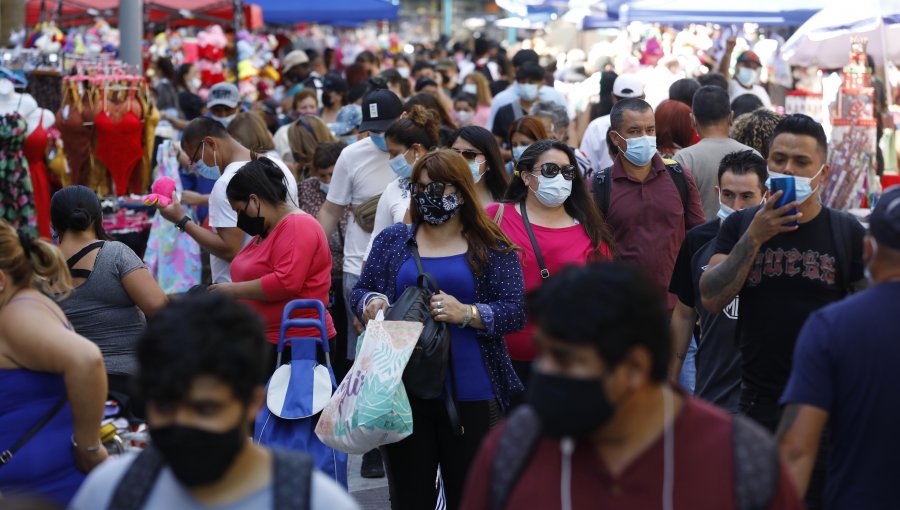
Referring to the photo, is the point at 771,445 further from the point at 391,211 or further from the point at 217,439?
the point at 391,211

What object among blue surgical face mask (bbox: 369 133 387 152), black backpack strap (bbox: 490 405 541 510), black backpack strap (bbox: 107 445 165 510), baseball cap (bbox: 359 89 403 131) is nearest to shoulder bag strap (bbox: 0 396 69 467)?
black backpack strap (bbox: 107 445 165 510)

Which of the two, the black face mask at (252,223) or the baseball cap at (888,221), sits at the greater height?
the baseball cap at (888,221)

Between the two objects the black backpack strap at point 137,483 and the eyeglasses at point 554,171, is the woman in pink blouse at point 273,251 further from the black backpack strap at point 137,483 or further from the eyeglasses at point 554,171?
the black backpack strap at point 137,483

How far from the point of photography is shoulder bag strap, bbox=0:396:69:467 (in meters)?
3.98

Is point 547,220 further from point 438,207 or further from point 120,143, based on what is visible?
point 120,143

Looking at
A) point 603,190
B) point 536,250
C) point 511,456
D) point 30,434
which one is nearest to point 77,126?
point 603,190

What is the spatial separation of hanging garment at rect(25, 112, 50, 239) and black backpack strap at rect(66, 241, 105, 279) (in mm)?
4825

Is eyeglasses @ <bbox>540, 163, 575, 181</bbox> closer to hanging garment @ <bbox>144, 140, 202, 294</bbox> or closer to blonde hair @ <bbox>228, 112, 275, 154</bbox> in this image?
blonde hair @ <bbox>228, 112, 275, 154</bbox>

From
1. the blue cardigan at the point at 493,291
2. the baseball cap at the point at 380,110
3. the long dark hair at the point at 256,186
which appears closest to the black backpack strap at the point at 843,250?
the blue cardigan at the point at 493,291

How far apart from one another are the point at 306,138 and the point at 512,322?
4843mm

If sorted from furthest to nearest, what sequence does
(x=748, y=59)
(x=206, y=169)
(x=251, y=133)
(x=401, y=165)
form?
(x=748, y=59)
(x=251, y=133)
(x=206, y=169)
(x=401, y=165)

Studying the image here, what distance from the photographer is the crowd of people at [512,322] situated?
256 centimetres

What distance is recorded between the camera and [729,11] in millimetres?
16844

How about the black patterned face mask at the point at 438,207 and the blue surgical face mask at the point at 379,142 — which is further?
the blue surgical face mask at the point at 379,142
